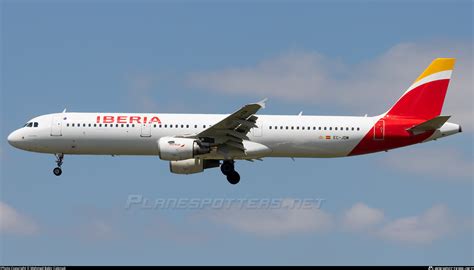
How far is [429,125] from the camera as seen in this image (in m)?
58.7

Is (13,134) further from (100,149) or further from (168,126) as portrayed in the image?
(168,126)

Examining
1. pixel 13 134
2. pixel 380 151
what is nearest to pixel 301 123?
pixel 380 151

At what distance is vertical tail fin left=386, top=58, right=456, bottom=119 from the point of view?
6097 cm

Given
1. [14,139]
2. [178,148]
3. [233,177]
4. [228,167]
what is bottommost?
[233,177]

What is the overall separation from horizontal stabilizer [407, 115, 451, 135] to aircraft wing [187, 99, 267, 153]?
33.4 ft

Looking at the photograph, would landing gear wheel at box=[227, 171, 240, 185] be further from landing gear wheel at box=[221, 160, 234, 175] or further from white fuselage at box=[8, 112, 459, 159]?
white fuselage at box=[8, 112, 459, 159]

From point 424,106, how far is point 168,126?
53.4 ft

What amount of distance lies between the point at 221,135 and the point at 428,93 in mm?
13859

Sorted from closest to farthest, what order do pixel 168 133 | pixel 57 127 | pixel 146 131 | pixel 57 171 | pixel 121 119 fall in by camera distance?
pixel 146 131 < pixel 168 133 < pixel 121 119 < pixel 57 127 < pixel 57 171

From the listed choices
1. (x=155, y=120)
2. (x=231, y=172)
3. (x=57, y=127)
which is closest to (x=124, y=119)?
(x=155, y=120)

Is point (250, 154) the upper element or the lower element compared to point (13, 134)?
lower

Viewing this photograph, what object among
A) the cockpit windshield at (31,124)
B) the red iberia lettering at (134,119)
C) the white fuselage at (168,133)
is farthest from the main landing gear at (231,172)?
the cockpit windshield at (31,124)

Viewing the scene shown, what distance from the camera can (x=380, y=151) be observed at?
Result: 60.6m

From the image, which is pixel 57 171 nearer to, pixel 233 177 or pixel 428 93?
pixel 233 177
